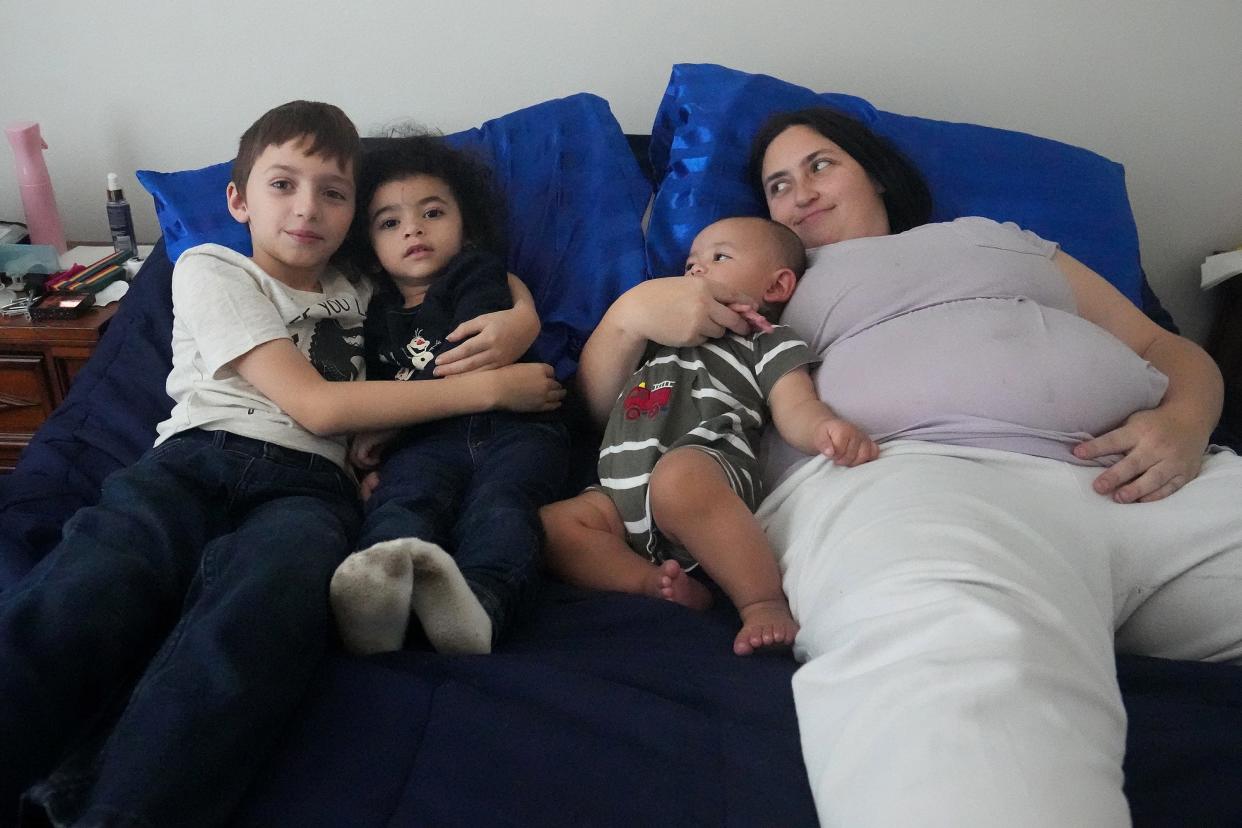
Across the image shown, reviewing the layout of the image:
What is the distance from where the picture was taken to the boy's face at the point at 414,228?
1420mm

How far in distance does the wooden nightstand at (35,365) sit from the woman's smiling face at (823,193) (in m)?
1.27

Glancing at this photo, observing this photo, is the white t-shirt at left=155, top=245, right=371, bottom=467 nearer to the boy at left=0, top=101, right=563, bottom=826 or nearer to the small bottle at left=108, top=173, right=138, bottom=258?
the boy at left=0, top=101, right=563, bottom=826

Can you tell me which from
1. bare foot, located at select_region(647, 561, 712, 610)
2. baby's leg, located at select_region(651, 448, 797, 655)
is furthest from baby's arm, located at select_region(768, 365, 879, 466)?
bare foot, located at select_region(647, 561, 712, 610)

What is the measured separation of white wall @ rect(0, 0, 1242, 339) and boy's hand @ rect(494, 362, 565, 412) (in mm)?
866

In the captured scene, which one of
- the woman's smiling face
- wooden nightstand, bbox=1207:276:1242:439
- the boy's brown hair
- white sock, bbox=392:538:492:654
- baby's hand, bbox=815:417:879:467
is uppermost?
the boy's brown hair

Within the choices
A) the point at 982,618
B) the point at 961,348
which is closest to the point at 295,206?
the point at 961,348

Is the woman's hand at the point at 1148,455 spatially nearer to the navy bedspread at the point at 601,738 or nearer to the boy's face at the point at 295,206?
the navy bedspread at the point at 601,738

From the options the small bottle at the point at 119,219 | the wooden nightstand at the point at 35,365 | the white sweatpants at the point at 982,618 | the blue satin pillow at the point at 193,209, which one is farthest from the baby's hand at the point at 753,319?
the small bottle at the point at 119,219

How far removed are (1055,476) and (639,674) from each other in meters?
0.56

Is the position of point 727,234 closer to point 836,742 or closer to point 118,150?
point 836,742

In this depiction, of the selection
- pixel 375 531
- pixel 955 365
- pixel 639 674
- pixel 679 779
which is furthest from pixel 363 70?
pixel 679 779

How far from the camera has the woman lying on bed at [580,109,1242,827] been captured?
2.32 ft

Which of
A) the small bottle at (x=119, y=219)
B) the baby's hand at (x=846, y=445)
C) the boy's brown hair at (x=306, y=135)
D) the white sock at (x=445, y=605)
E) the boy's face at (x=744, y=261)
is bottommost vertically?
the white sock at (x=445, y=605)

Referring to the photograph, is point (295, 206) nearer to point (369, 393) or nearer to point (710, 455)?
point (369, 393)
